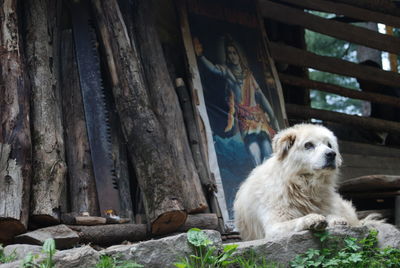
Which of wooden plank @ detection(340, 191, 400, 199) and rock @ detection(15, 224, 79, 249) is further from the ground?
wooden plank @ detection(340, 191, 400, 199)

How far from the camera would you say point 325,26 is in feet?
36.0

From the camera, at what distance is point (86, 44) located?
757cm

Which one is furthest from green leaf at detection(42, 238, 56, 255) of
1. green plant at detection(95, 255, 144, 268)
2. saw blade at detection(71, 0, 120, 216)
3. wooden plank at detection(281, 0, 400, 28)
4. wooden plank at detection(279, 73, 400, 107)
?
wooden plank at detection(281, 0, 400, 28)

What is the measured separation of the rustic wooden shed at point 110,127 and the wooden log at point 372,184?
13 millimetres

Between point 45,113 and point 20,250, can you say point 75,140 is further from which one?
point 20,250

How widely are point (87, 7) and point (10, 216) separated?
3283mm

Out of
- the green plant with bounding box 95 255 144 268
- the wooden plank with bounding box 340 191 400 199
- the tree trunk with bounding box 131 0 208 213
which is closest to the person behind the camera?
the green plant with bounding box 95 255 144 268

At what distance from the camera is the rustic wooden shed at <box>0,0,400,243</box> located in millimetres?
6043

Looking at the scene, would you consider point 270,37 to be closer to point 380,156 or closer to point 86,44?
point 380,156

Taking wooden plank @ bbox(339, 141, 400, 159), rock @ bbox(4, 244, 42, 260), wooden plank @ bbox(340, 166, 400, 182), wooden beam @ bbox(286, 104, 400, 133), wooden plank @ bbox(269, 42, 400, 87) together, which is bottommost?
rock @ bbox(4, 244, 42, 260)

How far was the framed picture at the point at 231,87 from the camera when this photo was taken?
26.6 feet

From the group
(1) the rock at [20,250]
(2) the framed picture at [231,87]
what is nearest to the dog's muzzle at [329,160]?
(2) the framed picture at [231,87]

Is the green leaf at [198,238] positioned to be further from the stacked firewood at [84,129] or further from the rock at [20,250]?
the stacked firewood at [84,129]

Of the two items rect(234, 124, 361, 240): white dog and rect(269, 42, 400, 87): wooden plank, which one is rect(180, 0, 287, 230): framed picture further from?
rect(234, 124, 361, 240): white dog
